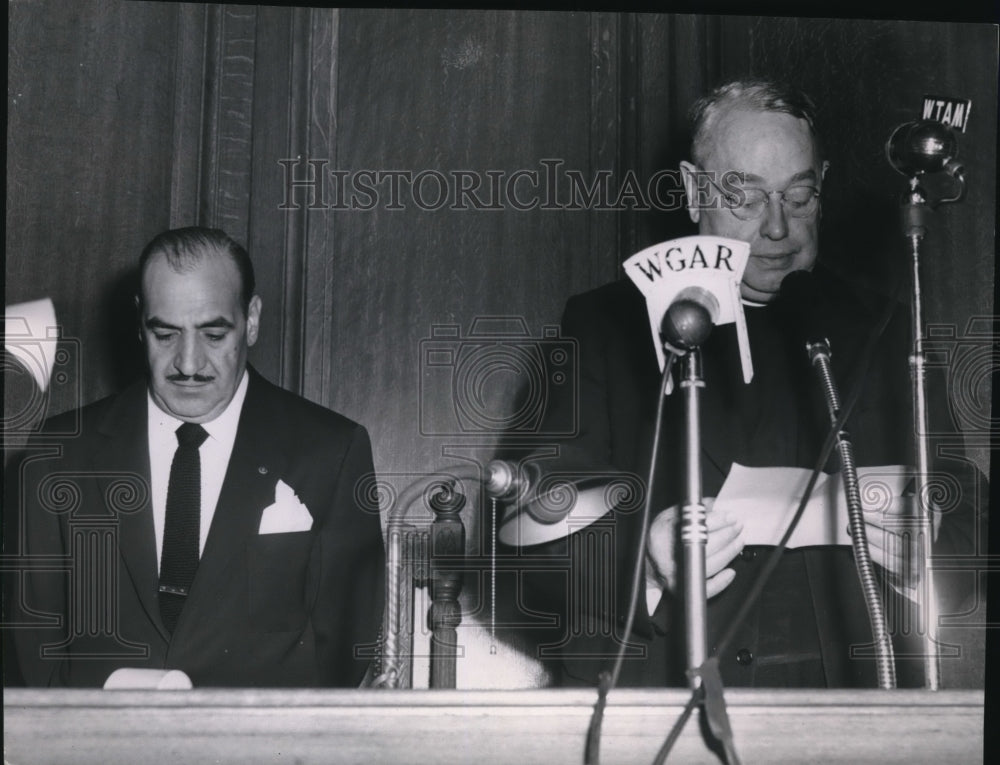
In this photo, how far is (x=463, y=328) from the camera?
76.0 inches

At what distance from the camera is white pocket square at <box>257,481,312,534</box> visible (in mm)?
1791

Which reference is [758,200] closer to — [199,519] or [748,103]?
[748,103]

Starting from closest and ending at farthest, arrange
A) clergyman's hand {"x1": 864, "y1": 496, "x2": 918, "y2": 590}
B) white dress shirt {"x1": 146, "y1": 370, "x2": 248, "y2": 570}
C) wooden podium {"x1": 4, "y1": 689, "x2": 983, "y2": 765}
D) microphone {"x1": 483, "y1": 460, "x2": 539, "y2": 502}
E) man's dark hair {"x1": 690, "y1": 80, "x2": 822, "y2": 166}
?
wooden podium {"x1": 4, "y1": 689, "x2": 983, "y2": 765} < microphone {"x1": 483, "y1": 460, "x2": 539, "y2": 502} < clergyman's hand {"x1": 864, "y1": 496, "x2": 918, "y2": 590} < white dress shirt {"x1": 146, "y1": 370, "x2": 248, "y2": 570} < man's dark hair {"x1": 690, "y1": 80, "x2": 822, "y2": 166}

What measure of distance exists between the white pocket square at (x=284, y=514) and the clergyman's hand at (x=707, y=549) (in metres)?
0.53

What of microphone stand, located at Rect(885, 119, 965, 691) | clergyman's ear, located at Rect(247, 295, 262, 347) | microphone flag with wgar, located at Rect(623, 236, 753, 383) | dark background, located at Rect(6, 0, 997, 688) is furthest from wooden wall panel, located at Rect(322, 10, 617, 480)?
microphone stand, located at Rect(885, 119, 965, 691)

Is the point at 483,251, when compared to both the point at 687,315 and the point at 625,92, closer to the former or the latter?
the point at 625,92

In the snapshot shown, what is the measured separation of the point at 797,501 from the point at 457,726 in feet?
2.33

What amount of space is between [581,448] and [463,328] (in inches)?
11.8

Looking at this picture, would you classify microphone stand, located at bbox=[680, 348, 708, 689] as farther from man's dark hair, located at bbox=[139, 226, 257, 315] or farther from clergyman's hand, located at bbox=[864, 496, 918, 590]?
man's dark hair, located at bbox=[139, 226, 257, 315]

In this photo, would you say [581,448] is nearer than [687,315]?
No

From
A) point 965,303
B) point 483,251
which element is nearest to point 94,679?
point 483,251

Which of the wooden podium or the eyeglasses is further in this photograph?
the eyeglasses

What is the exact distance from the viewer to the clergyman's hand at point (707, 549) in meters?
1.54

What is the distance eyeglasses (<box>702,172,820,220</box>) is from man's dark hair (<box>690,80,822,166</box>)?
78mm
